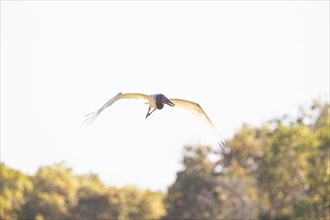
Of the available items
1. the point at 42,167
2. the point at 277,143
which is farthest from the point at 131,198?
the point at 277,143

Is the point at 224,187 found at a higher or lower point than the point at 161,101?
higher

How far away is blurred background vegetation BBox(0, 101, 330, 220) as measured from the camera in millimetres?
67375

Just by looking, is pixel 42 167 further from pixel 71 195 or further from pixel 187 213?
pixel 187 213

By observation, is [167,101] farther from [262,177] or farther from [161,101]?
[262,177]

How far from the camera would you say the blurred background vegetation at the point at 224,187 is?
221 ft

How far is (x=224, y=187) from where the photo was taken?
77.5 metres

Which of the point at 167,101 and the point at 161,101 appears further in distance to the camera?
the point at 167,101

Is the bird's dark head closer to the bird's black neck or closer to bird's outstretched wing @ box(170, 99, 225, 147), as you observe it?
the bird's black neck

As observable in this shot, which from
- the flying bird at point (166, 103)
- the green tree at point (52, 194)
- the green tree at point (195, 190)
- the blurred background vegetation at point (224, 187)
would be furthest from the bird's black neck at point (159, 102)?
the green tree at point (195, 190)

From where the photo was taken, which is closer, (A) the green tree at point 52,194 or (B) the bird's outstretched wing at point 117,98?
(B) the bird's outstretched wing at point 117,98

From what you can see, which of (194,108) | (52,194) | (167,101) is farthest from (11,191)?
(167,101)

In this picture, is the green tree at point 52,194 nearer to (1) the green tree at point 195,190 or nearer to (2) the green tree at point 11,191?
(2) the green tree at point 11,191

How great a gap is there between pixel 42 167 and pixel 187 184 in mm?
12522

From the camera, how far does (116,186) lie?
79062 mm
